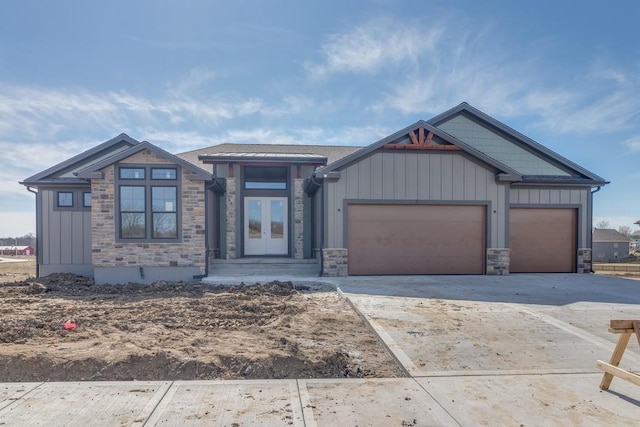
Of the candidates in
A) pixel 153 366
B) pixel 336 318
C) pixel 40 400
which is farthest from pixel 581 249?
pixel 40 400

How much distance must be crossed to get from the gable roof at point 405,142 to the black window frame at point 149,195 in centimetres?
416

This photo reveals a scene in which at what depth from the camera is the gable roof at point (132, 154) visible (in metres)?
10.2

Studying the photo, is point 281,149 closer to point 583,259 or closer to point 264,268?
point 264,268

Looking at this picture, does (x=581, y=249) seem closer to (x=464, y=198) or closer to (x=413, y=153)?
(x=464, y=198)

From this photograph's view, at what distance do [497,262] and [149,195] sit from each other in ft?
35.4

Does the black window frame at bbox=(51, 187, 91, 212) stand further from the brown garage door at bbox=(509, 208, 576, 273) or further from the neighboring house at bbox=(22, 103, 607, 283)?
the brown garage door at bbox=(509, 208, 576, 273)

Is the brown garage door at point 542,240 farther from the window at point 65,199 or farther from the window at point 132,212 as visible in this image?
the window at point 65,199

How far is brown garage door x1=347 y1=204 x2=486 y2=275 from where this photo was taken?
11.2m

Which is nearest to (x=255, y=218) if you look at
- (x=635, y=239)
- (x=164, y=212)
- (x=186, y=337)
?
(x=164, y=212)

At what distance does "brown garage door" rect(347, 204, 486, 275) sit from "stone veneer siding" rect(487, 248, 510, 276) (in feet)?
0.72

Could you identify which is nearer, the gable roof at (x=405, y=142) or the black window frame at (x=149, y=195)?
the black window frame at (x=149, y=195)

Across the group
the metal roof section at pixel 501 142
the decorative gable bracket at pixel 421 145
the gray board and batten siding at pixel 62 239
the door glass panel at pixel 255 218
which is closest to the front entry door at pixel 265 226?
the door glass panel at pixel 255 218

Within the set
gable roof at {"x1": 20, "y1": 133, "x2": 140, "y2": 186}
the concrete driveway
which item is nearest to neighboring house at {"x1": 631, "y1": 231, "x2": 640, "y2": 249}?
the concrete driveway

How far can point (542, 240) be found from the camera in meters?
12.5
